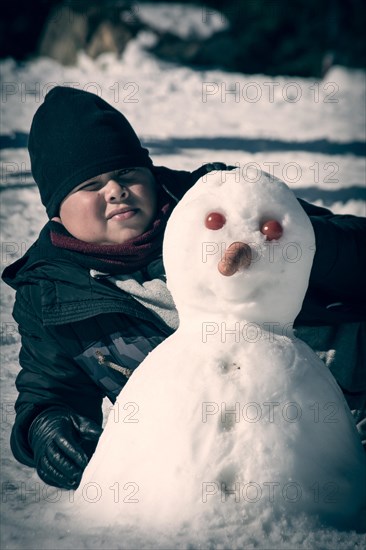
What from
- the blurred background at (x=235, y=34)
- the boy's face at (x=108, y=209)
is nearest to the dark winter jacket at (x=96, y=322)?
the boy's face at (x=108, y=209)

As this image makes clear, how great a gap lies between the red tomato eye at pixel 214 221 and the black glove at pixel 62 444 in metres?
0.73

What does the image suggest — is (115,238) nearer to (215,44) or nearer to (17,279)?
(17,279)

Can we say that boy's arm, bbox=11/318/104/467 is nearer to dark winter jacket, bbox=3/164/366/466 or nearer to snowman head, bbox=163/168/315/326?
dark winter jacket, bbox=3/164/366/466

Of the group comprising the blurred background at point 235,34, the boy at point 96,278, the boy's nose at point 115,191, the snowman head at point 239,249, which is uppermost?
the snowman head at point 239,249

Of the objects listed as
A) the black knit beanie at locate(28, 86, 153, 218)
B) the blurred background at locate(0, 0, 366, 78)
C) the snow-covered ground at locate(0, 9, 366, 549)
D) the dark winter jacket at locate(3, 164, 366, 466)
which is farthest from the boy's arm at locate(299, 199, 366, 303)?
the blurred background at locate(0, 0, 366, 78)

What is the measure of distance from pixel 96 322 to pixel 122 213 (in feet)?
1.10

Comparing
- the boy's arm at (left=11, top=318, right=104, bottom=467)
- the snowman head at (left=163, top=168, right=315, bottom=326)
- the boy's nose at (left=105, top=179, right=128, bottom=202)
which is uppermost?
the snowman head at (left=163, top=168, right=315, bottom=326)

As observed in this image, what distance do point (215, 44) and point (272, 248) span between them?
7.99 metres

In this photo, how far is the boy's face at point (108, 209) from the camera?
231 cm

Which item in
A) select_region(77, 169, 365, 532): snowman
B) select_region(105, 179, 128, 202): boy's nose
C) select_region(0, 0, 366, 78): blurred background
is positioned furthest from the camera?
select_region(0, 0, 366, 78): blurred background

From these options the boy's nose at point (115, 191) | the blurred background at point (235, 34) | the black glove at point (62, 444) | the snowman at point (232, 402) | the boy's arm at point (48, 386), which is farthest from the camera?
the blurred background at point (235, 34)

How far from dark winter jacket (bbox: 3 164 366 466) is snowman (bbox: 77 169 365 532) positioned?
590 millimetres

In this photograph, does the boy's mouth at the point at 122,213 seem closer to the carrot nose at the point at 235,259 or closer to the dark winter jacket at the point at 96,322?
the dark winter jacket at the point at 96,322

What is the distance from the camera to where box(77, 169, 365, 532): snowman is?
1458mm
